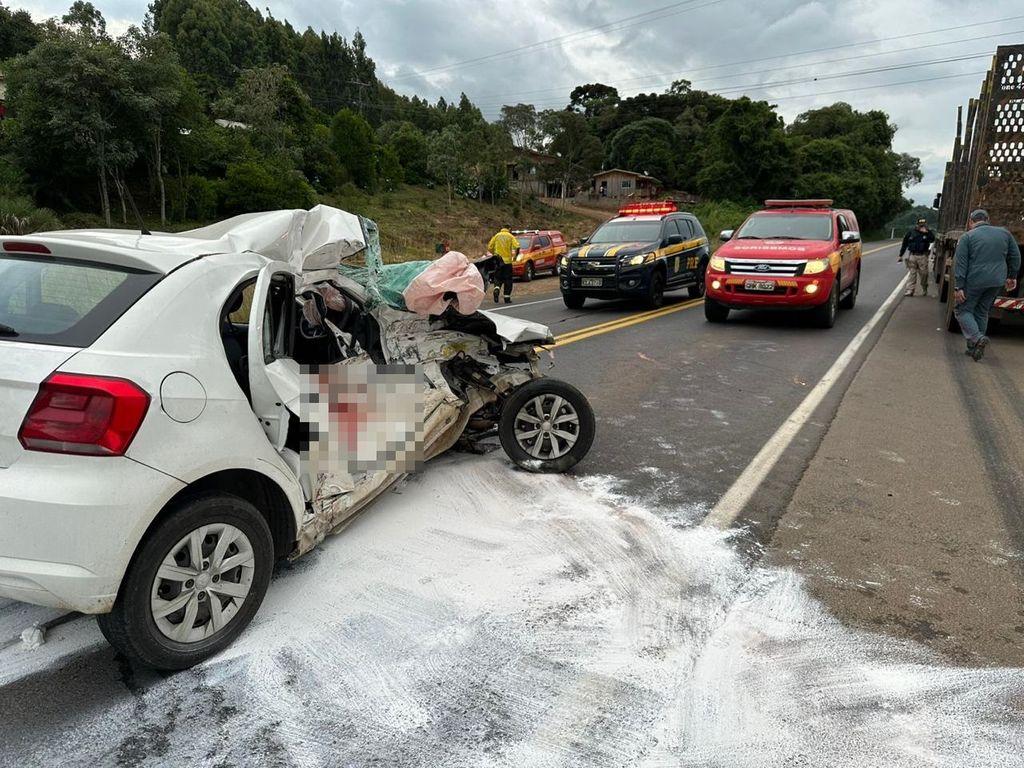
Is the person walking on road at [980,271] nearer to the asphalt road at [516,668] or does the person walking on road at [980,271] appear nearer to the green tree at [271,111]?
the asphalt road at [516,668]

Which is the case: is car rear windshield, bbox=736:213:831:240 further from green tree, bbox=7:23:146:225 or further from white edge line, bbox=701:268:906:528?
green tree, bbox=7:23:146:225

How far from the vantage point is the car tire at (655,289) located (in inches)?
536

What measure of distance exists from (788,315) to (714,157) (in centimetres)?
5357

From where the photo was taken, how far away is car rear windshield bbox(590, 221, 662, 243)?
1409 centimetres

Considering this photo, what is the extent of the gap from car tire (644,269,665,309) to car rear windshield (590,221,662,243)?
2.47 feet

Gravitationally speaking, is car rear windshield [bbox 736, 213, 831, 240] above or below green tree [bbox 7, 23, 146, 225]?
below

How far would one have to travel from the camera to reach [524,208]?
58.2m

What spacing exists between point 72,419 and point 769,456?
4539 millimetres

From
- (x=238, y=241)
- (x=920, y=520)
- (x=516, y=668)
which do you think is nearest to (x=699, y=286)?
(x=920, y=520)

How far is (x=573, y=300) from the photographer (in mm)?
14320

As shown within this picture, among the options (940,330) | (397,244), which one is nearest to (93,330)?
(940,330)

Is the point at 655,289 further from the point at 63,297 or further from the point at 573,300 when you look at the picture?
the point at 63,297

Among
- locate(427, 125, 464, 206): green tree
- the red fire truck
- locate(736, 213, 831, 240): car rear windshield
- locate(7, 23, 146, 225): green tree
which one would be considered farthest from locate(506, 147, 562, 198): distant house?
the red fire truck

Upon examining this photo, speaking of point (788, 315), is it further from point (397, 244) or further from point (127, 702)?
point (397, 244)
